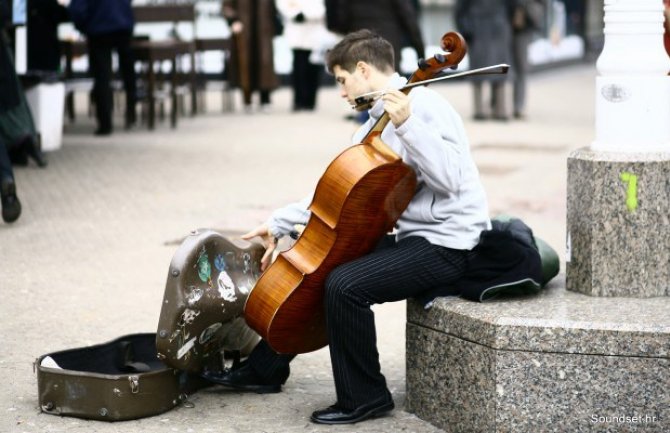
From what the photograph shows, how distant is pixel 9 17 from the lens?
892cm

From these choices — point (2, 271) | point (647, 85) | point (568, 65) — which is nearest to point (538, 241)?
point (647, 85)

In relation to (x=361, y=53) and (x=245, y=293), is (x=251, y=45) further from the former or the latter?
(x=361, y=53)

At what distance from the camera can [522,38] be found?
1466 cm

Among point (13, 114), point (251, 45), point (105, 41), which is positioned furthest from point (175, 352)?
point (251, 45)

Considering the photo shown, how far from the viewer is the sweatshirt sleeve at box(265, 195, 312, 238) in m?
4.58

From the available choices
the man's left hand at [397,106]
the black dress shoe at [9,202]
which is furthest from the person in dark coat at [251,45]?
the man's left hand at [397,106]

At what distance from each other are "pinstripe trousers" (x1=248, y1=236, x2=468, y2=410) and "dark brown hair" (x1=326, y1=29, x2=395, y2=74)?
0.62 metres

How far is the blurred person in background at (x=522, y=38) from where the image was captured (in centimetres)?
1427

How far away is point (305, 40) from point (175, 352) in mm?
11308

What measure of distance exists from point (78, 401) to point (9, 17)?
17.0 feet

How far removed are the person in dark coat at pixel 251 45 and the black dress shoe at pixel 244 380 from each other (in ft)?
36.4

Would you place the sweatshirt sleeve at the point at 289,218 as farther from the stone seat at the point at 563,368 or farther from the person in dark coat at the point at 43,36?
the person in dark coat at the point at 43,36

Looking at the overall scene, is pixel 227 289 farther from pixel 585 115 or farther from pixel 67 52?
pixel 585 115

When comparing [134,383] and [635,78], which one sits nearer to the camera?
[134,383]
